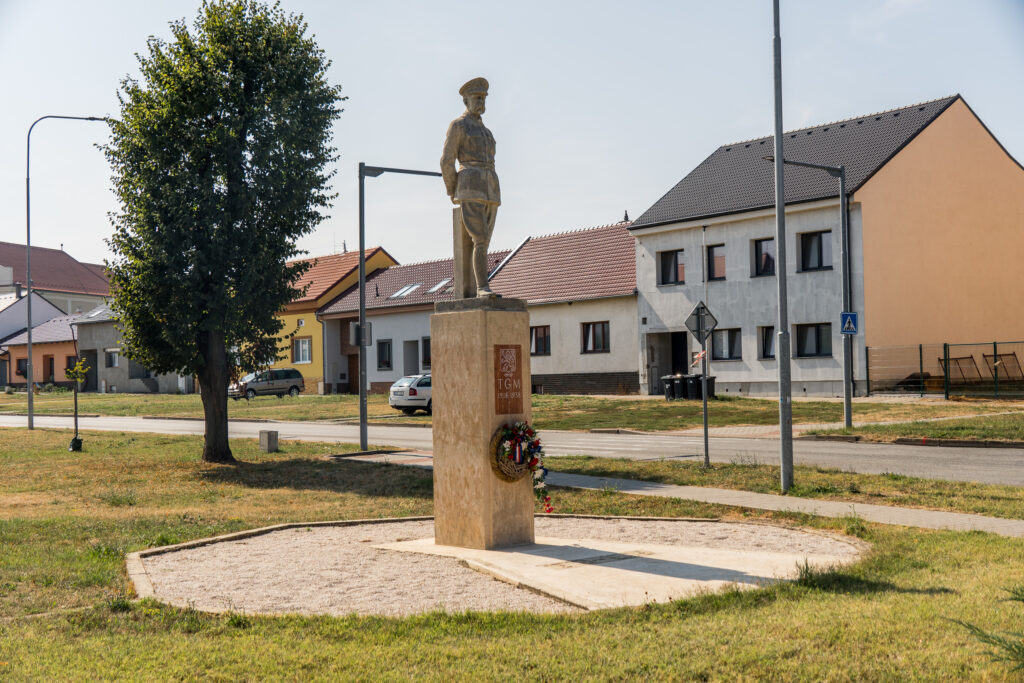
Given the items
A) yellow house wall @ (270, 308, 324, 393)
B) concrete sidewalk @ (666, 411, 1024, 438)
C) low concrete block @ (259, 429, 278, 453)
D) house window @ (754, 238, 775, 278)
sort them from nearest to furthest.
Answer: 1. low concrete block @ (259, 429, 278, 453)
2. concrete sidewalk @ (666, 411, 1024, 438)
3. house window @ (754, 238, 775, 278)
4. yellow house wall @ (270, 308, 324, 393)

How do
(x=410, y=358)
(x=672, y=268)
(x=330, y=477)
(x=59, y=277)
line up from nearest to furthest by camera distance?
(x=330, y=477)
(x=672, y=268)
(x=410, y=358)
(x=59, y=277)

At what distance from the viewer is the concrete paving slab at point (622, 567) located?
6.98 meters

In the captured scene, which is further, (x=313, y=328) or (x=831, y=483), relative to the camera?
→ (x=313, y=328)

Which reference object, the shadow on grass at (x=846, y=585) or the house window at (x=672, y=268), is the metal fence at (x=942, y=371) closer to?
the house window at (x=672, y=268)

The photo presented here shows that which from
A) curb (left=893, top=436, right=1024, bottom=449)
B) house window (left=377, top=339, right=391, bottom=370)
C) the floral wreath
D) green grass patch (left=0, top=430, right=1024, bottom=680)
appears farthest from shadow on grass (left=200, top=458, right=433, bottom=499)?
house window (left=377, top=339, right=391, bottom=370)

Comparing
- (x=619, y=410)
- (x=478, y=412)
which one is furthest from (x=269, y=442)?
(x=619, y=410)

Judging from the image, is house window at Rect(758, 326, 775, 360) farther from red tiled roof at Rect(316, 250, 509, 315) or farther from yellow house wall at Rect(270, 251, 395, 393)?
yellow house wall at Rect(270, 251, 395, 393)

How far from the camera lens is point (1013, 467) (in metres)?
15.7

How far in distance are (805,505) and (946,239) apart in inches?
1157

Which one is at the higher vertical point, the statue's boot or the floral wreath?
the statue's boot

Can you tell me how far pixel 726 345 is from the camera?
3828 cm

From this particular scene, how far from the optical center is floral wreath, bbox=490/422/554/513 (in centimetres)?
921

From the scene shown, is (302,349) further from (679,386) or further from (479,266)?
(479,266)

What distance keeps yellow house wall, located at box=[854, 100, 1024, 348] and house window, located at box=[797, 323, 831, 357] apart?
1.49 m
